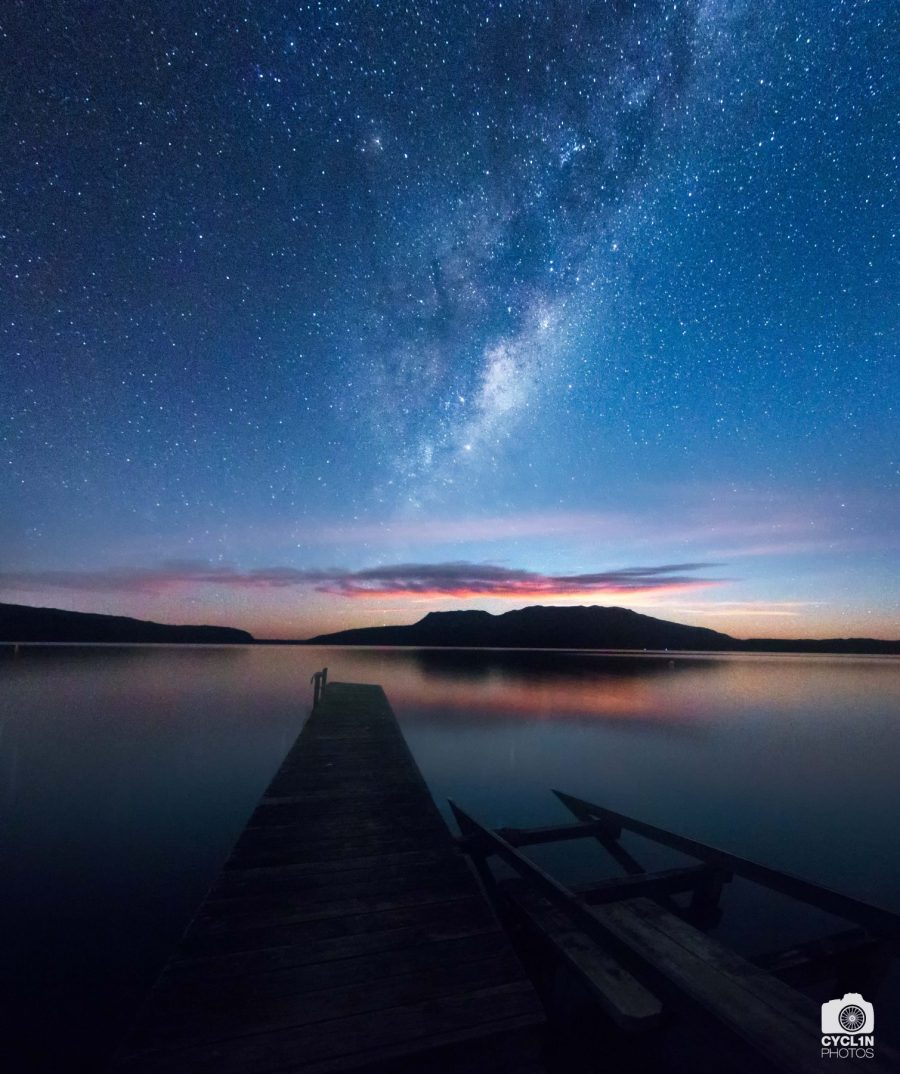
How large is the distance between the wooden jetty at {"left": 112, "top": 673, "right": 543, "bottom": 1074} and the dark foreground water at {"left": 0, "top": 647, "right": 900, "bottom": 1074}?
3169 millimetres

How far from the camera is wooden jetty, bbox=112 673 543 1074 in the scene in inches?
139

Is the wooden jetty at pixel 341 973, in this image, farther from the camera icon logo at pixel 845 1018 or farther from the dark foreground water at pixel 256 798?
the dark foreground water at pixel 256 798

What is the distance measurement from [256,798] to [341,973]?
48.6 feet

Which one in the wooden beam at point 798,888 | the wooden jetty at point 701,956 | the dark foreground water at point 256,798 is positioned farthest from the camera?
the dark foreground water at point 256,798

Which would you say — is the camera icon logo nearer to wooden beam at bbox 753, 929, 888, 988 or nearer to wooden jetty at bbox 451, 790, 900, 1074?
wooden jetty at bbox 451, 790, 900, 1074

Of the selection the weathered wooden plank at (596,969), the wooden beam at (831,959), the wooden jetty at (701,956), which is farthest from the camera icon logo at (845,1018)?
the wooden beam at (831,959)

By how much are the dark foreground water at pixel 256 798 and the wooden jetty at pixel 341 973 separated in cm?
317

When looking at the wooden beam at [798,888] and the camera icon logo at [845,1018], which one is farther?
the wooden beam at [798,888]

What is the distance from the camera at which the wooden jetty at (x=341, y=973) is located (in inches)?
139

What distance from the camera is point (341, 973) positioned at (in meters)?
4.31

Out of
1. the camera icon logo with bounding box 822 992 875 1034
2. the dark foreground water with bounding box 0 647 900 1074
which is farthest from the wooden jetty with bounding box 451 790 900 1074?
the dark foreground water with bounding box 0 647 900 1074

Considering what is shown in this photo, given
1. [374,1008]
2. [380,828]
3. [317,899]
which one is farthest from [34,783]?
[374,1008]

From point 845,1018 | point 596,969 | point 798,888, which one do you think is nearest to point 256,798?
point 596,969

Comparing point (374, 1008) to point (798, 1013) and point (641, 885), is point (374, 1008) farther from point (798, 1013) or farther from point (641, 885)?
point (641, 885)
